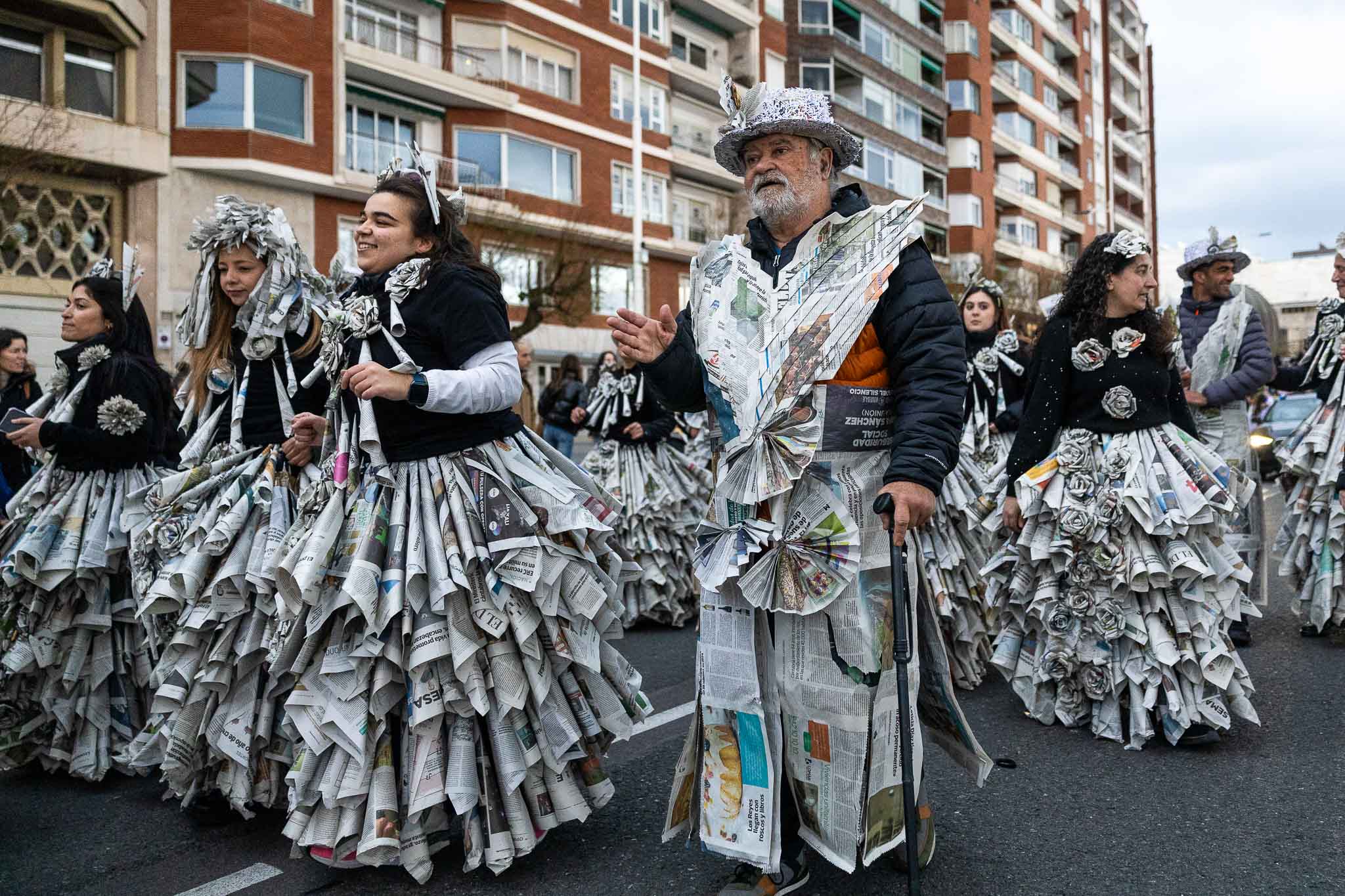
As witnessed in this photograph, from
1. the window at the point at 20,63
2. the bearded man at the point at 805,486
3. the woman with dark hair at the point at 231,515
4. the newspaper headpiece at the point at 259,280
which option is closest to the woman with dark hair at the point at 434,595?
the woman with dark hair at the point at 231,515

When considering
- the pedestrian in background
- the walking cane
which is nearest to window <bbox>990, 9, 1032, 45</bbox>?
the pedestrian in background

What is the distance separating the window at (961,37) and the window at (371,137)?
32289 millimetres

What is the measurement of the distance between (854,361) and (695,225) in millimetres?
35784

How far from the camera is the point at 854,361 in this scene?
11.0 feet

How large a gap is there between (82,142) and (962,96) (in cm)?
4103

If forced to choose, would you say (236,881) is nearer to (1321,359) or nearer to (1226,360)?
(1226,360)

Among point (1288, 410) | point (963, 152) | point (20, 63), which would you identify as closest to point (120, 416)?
point (1288, 410)

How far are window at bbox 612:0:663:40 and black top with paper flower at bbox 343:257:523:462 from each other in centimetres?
3294

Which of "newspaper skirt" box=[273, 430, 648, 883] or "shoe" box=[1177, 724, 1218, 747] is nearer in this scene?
"newspaper skirt" box=[273, 430, 648, 883]

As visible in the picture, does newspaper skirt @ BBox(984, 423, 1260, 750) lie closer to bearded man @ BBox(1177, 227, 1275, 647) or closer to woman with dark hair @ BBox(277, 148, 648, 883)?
bearded man @ BBox(1177, 227, 1275, 647)

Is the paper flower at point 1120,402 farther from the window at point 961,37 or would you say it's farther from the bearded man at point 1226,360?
the window at point 961,37

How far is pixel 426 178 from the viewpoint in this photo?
396 centimetres

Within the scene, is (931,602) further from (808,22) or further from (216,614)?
(808,22)

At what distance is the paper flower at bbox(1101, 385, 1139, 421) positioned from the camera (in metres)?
5.04
